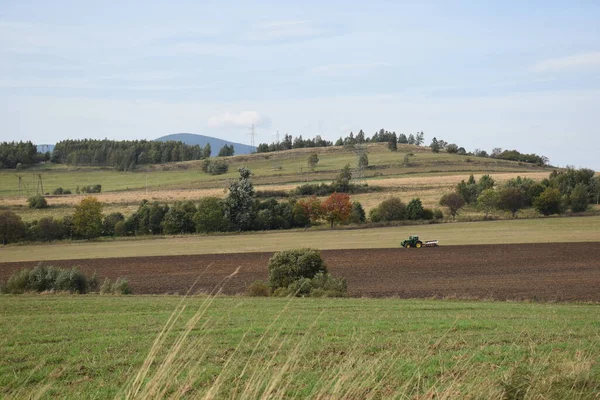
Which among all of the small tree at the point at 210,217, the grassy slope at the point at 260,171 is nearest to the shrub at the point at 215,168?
the grassy slope at the point at 260,171

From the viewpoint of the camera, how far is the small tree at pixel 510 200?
9031cm

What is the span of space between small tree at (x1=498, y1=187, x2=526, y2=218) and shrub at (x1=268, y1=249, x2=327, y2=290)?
206 ft

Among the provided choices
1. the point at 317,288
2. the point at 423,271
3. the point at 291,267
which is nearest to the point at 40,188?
the point at 423,271

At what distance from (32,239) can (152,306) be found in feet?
195

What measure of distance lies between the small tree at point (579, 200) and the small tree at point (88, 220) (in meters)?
64.7

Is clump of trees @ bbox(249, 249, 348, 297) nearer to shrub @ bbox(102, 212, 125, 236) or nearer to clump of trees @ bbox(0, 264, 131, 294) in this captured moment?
clump of trees @ bbox(0, 264, 131, 294)

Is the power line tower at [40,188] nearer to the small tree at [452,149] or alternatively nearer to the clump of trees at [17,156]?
the clump of trees at [17,156]

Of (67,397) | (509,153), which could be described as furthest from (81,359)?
(509,153)

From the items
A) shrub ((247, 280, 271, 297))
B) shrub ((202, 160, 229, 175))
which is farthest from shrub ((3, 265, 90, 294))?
shrub ((202, 160, 229, 175))

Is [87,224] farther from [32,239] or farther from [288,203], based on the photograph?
[288,203]

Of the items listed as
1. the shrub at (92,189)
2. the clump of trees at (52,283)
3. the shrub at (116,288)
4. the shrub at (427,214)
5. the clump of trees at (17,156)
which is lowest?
the shrub at (427,214)

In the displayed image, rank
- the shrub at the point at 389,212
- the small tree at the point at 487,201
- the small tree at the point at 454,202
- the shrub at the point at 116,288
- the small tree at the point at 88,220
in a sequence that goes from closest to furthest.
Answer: the shrub at the point at 116,288
the small tree at the point at 88,220
the shrub at the point at 389,212
the small tree at the point at 487,201
the small tree at the point at 454,202

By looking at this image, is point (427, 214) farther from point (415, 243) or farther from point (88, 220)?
point (88, 220)

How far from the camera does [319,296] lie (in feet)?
96.7
